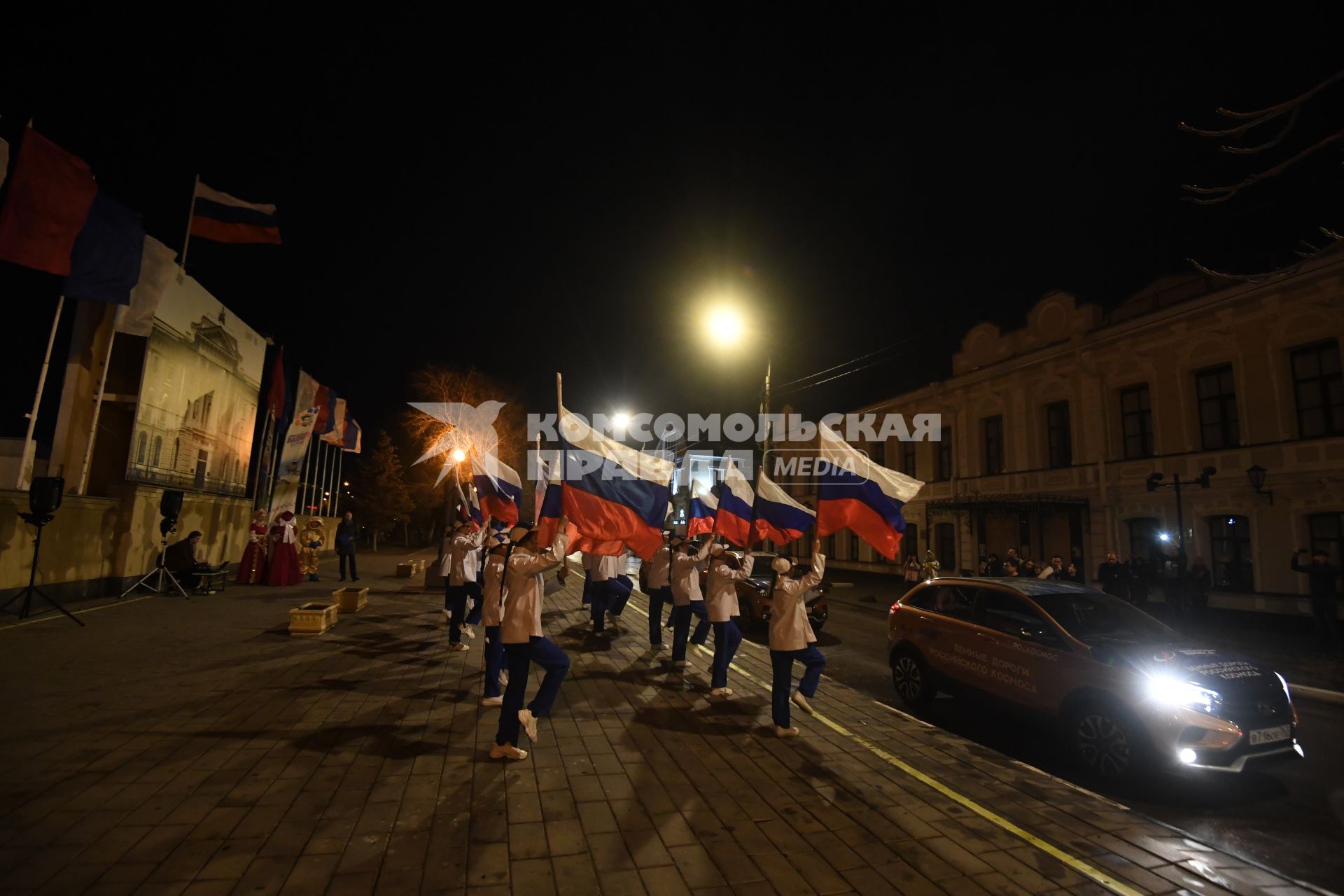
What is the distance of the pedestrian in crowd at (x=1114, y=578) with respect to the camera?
51.5 ft

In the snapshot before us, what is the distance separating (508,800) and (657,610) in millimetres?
6262

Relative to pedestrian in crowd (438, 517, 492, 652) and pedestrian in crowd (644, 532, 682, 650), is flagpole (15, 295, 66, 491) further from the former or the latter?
pedestrian in crowd (644, 532, 682, 650)

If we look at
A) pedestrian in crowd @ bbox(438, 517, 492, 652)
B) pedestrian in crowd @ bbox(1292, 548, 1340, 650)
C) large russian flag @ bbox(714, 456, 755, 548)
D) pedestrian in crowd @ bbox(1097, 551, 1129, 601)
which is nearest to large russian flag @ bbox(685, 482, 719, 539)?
large russian flag @ bbox(714, 456, 755, 548)

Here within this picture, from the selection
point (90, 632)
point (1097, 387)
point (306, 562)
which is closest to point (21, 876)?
point (90, 632)

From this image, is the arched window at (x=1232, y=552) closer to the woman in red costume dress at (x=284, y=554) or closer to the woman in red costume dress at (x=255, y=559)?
the woman in red costume dress at (x=284, y=554)

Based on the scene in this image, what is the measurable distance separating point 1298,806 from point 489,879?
6.36m

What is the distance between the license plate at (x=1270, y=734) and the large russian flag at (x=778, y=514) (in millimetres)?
4330

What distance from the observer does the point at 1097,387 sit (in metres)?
21.2

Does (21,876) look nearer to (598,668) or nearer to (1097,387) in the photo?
(598,668)

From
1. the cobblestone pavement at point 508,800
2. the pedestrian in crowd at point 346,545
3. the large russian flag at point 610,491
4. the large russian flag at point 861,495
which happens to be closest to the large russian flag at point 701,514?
the large russian flag at point 861,495

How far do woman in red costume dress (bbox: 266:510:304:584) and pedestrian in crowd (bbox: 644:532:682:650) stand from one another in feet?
39.9

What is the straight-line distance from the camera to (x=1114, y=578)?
1575 cm

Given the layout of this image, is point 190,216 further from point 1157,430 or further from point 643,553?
point 1157,430

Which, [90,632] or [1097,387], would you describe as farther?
[1097,387]
